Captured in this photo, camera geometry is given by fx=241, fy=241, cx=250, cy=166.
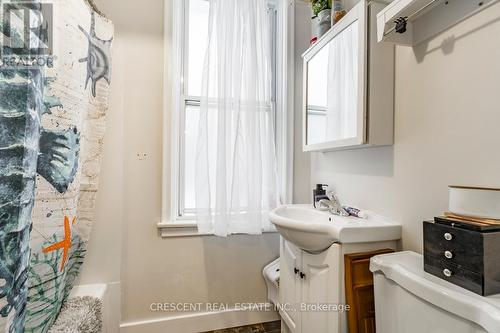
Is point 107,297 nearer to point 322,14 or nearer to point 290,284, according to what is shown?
point 290,284

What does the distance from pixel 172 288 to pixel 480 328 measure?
146 centimetres

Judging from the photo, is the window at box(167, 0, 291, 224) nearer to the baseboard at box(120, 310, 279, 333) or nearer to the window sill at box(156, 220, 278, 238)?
the window sill at box(156, 220, 278, 238)

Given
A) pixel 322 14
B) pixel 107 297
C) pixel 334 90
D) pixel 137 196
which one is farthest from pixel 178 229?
pixel 322 14

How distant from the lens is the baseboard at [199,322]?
1.46m

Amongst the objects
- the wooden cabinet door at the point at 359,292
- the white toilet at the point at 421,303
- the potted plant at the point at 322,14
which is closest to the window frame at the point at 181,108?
the potted plant at the point at 322,14

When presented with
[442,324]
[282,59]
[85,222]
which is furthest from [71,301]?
[282,59]

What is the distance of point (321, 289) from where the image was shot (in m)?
0.99

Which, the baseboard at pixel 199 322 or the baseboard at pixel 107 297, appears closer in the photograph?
the baseboard at pixel 107 297

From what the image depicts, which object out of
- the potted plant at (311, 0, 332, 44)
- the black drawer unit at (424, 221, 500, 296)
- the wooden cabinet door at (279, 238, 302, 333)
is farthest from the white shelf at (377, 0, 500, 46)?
the wooden cabinet door at (279, 238, 302, 333)

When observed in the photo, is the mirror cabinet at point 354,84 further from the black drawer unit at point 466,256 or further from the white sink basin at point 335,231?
the black drawer unit at point 466,256

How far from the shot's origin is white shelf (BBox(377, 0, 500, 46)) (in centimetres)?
77

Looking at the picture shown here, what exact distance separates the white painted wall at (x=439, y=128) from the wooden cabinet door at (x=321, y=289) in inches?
12.6

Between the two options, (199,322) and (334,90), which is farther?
(199,322)

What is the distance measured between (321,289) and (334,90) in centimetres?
99
